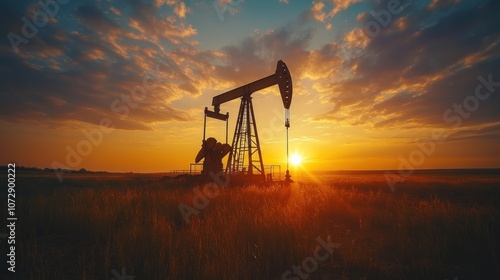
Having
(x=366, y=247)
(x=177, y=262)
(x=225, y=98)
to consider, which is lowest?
(x=366, y=247)

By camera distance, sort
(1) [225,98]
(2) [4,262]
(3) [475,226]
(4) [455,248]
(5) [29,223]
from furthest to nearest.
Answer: (1) [225,98] → (5) [29,223] → (3) [475,226] → (4) [455,248] → (2) [4,262]

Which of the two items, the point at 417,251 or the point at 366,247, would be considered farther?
the point at 366,247

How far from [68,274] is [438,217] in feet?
25.0

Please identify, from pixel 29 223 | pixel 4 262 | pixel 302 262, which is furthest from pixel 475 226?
pixel 29 223

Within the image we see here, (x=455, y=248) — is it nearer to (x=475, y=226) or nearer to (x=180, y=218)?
(x=475, y=226)

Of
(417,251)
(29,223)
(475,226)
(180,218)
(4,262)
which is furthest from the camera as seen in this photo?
(180,218)

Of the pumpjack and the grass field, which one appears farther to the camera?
the pumpjack

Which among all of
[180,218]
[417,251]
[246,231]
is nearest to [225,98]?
[180,218]

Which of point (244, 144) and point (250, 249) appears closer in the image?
point (250, 249)

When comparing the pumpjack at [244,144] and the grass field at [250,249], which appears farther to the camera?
the pumpjack at [244,144]

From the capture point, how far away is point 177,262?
10.6 ft

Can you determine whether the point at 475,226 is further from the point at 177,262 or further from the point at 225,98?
the point at 225,98

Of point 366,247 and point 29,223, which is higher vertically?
point 29,223

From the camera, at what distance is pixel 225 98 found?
2048 cm
